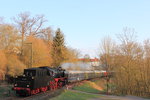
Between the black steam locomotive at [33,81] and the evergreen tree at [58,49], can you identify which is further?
the evergreen tree at [58,49]

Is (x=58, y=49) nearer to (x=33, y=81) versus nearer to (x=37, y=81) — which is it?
(x=37, y=81)

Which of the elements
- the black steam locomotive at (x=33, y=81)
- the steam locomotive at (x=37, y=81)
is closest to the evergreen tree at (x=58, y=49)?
Answer: the steam locomotive at (x=37, y=81)

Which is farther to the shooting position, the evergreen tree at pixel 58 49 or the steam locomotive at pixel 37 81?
the evergreen tree at pixel 58 49

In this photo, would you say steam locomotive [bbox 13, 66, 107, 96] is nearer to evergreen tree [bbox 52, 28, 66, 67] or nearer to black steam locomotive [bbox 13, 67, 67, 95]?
black steam locomotive [bbox 13, 67, 67, 95]

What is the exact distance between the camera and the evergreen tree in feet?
156

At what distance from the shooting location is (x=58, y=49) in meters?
52.0

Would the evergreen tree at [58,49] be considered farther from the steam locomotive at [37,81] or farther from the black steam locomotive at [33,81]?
the black steam locomotive at [33,81]

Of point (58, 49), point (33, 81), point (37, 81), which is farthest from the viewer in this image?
point (58, 49)

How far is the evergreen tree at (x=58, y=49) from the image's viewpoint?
156 ft

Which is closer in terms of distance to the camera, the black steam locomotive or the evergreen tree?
the black steam locomotive

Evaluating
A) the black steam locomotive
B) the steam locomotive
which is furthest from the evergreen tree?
the black steam locomotive

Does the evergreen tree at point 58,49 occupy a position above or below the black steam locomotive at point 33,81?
above

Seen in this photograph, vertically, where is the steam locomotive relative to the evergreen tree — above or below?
below

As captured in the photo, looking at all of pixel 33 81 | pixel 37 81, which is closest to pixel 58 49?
pixel 37 81
